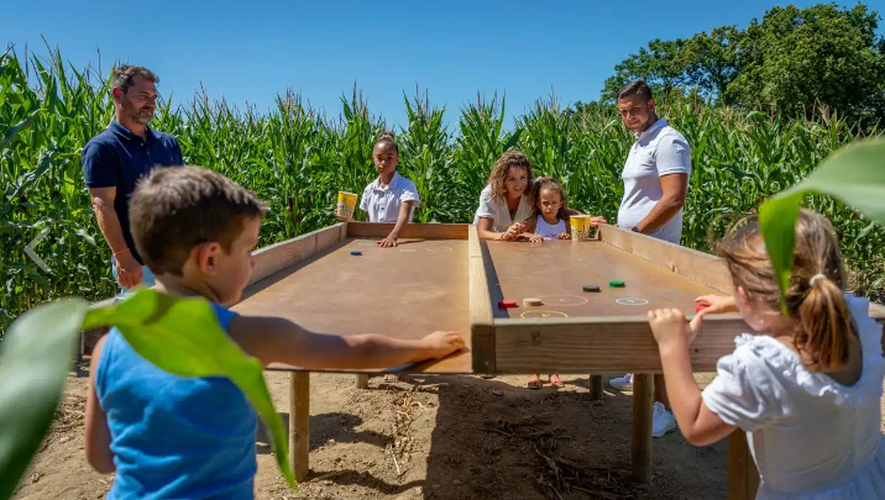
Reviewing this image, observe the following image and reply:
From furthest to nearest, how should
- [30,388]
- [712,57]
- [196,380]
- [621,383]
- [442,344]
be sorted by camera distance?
1. [712,57]
2. [621,383]
3. [442,344]
4. [196,380]
5. [30,388]

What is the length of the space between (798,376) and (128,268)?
9.86 feet

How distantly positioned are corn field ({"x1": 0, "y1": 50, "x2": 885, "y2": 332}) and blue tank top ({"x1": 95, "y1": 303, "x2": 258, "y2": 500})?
472 centimetres

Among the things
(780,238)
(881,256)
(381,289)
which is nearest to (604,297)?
(381,289)

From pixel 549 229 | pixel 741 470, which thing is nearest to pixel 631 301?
pixel 741 470

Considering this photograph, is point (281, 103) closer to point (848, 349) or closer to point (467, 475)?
Result: point (467, 475)

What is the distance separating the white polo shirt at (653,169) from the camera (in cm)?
377

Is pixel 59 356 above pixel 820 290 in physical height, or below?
above

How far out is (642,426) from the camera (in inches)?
125

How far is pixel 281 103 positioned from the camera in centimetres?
836

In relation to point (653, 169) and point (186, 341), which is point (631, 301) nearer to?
point (653, 169)

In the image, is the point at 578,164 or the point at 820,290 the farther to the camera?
the point at 578,164

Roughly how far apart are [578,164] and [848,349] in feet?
20.7

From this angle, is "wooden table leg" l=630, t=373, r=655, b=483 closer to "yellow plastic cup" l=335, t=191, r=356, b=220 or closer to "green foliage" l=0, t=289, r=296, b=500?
"yellow plastic cup" l=335, t=191, r=356, b=220

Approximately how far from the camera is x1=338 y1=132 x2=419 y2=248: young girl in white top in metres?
5.16
